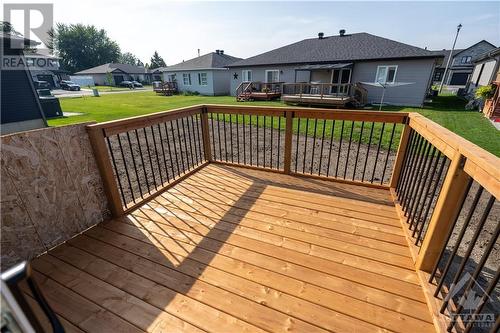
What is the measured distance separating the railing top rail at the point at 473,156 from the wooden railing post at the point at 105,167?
2.97 meters

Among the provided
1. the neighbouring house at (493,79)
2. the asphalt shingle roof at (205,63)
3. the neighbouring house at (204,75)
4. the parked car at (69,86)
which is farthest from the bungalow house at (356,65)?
the parked car at (69,86)

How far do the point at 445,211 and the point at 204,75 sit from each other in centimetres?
2265

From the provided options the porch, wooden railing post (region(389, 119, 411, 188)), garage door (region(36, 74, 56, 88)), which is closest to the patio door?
wooden railing post (region(389, 119, 411, 188))

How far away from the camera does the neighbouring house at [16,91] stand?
26.5 ft

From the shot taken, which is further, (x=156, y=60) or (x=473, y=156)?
(x=156, y=60)

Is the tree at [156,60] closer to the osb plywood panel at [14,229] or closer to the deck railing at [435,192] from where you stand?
the deck railing at [435,192]

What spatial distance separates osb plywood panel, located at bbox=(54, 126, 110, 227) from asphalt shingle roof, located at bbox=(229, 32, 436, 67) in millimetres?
14840

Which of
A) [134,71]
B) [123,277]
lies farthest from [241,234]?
[134,71]

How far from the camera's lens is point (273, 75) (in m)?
17.4

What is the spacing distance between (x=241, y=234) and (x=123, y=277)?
110cm

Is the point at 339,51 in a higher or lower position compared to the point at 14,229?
higher

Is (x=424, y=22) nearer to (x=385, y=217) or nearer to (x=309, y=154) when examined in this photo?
(x=309, y=154)

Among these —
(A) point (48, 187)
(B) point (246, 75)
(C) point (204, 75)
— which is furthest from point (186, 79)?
(A) point (48, 187)

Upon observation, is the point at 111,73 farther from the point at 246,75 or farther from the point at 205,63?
the point at 246,75
